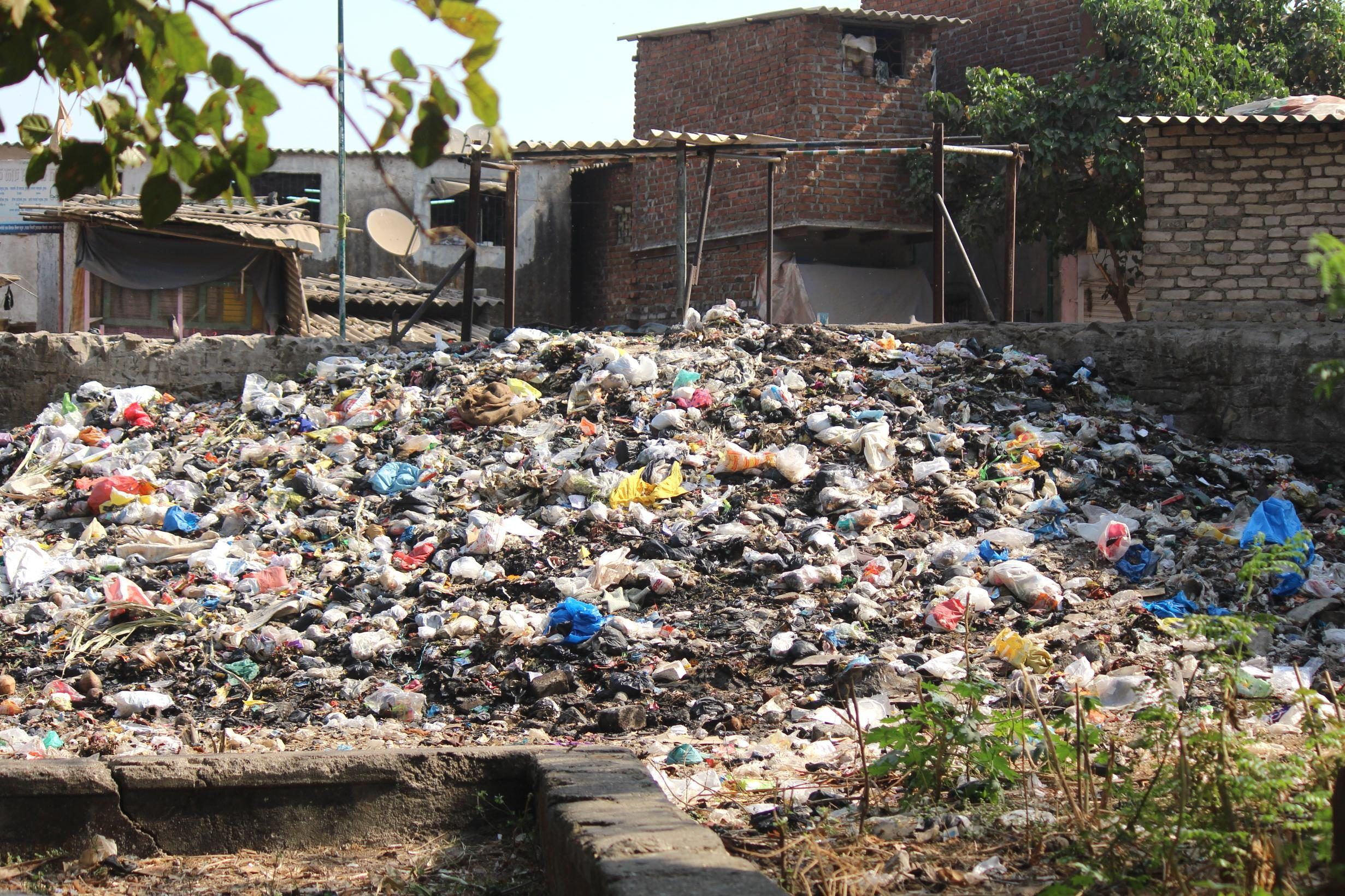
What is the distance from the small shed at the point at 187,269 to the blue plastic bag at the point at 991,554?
33.5 ft

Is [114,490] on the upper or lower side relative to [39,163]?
lower

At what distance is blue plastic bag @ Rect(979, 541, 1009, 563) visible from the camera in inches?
215

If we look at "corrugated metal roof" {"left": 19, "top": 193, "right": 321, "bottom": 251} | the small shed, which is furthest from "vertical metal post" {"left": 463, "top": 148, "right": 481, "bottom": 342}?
the small shed

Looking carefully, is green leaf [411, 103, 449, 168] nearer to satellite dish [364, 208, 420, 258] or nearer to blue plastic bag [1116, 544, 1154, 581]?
blue plastic bag [1116, 544, 1154, 581]

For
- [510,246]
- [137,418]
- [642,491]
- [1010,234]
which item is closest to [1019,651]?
[642,491]

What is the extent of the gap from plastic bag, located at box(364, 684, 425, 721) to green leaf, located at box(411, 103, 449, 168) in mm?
3031

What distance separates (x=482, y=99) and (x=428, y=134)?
10cm

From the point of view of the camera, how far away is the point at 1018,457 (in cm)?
641

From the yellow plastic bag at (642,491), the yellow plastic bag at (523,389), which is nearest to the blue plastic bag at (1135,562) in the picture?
the yellow plastic bag at (642,491)

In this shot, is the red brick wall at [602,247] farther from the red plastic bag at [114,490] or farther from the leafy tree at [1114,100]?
the red plastic bag at [114,490]

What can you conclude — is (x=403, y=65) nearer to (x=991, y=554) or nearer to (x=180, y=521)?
(x=991, y=554)

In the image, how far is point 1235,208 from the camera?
8.56m

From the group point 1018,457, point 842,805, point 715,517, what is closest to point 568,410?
point 715,517

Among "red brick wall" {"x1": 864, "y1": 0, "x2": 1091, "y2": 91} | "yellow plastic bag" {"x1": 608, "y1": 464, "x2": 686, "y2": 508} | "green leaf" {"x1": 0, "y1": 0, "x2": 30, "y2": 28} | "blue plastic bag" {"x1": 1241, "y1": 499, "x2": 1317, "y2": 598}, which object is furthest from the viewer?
"red brick wall" {"x1": 864, "y1": 0, "x2": 1091, "y2": 91}
